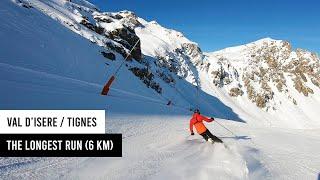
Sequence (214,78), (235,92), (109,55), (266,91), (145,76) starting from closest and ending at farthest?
(109,55) → (145,76) → (214,78) → (235,92) → (266,91)

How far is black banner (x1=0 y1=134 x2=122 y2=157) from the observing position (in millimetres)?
10414

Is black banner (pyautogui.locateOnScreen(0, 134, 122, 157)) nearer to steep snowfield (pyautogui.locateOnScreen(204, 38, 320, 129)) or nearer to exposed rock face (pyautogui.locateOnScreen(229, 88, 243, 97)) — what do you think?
steep snowfield (pyautogui.locateOnScreen(204, 38, 320, 129))

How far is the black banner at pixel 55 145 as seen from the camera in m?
10.4

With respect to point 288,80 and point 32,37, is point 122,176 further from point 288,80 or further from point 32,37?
point 288,80

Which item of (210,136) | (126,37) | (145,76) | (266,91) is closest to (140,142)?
(210,136)

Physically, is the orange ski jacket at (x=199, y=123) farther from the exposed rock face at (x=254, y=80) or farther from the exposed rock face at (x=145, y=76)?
Answer: the exposed rock face at (x=254, y=80)

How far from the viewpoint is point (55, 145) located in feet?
36.4

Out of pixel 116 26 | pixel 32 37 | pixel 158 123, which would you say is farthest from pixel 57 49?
pixel 116 26

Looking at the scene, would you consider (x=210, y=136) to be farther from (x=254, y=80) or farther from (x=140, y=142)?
(x=254, y=80)

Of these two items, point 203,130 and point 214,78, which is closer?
point 203,130

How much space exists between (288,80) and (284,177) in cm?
19519

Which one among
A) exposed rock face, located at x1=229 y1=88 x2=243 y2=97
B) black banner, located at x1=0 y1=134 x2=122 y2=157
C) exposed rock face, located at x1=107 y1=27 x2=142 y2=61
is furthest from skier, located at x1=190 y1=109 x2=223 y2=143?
exposed rock face, located at x1=229 y1=88 x2=243 y2=97

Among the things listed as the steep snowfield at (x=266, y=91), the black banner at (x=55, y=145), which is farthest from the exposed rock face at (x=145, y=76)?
the black banner at (x=55, y=145)

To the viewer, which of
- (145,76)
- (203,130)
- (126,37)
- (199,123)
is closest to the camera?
(203,130)
